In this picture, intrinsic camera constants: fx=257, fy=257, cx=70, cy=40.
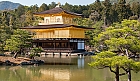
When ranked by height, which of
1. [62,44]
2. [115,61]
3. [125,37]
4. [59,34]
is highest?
[125,37]

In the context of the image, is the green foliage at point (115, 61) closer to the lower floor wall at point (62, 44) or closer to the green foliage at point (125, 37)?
the green foliage at point (125, 37)

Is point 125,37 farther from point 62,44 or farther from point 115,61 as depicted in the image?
point 62,44

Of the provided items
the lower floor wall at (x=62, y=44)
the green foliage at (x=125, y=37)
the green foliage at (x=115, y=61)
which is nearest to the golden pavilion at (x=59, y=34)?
the lower floor wall at (x=62, y=44)

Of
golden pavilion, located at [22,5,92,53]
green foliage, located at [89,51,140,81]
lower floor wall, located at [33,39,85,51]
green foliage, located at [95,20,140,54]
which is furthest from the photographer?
lower floor wall, located at [33,39,85,51]

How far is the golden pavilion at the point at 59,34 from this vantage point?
110 ft

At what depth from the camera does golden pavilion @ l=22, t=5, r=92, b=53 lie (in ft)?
110

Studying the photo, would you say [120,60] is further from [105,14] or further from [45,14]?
[105,14]

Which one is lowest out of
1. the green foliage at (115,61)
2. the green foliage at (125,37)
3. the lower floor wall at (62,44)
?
the lower floor wall at (62,44)

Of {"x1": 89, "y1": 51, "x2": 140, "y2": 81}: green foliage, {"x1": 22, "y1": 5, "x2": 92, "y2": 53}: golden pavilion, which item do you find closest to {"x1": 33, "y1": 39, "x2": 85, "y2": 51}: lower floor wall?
{"x1": 22, "y1": 5, "x2": 92, "y2": 53}: golden pavilion

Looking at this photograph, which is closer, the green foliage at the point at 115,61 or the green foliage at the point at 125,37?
the green foliage at the point at 115,61

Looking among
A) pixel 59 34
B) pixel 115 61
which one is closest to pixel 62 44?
pixel 59 34

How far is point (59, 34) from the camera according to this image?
112ft

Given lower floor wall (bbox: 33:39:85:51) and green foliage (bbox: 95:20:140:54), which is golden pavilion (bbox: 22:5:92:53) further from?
green foliage (bbox: 95:20:140:54)

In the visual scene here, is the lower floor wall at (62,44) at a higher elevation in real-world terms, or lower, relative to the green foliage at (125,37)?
lower
